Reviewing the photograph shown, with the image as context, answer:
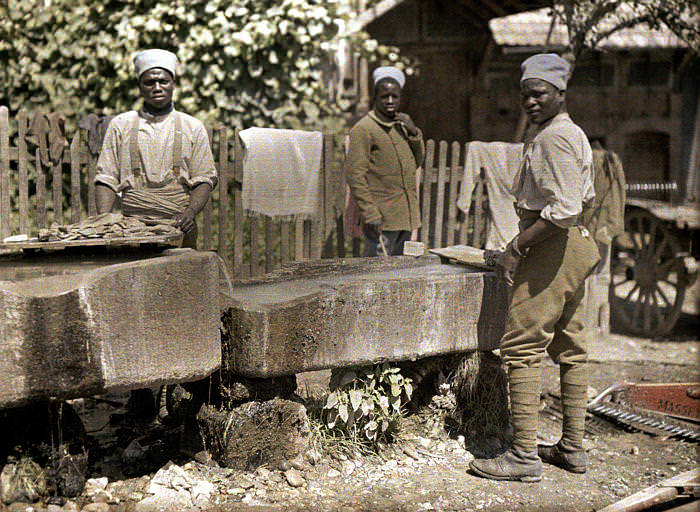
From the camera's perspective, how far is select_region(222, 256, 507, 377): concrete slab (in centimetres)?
401

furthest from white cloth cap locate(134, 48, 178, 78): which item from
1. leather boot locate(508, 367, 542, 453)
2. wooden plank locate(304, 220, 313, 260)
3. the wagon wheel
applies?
the wagon wheel

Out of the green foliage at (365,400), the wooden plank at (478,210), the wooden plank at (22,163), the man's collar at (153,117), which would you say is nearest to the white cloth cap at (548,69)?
the green foliage at (365,400)

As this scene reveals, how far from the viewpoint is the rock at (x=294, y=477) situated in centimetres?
412

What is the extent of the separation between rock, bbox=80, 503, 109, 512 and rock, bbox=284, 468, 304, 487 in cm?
88

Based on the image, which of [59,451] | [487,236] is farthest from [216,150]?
[59,451]

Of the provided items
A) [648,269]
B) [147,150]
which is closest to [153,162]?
[147,150]

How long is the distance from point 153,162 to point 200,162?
0.27m

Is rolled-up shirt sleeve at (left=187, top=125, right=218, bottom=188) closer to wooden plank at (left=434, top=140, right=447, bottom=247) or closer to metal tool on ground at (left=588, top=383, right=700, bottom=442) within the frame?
wooden plank at (left=434, top=140, right=447, bottom=247)

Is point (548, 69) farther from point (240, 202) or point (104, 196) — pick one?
point (240, 202)

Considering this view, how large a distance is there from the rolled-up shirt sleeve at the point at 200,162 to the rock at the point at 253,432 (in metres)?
1.36

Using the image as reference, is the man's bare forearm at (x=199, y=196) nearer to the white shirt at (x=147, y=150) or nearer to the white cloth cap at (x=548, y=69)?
the white shirt at (x=147, y=150)

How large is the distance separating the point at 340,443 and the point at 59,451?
1490 mm

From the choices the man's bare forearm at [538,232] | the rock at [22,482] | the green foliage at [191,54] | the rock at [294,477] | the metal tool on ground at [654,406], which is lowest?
the metal tool on ground at [654,406]

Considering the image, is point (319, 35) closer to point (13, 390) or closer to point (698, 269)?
point (698, 269)
